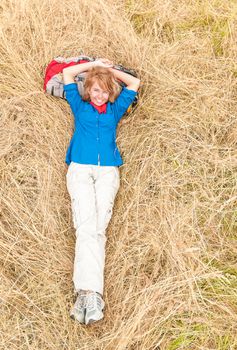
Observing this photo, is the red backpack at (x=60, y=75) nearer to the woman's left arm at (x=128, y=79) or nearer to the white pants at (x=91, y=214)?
the woman's left arm at (x=128, y=79)

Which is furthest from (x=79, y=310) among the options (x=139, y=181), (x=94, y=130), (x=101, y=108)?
(x=101, y=108)

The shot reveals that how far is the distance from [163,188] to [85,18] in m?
1.95

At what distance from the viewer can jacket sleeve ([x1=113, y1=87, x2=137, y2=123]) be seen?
349 centimetres

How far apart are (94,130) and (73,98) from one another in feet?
1.19

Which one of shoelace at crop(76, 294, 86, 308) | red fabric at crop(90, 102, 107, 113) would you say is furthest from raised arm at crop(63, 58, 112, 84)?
shoelace at crop(76, 294, 86, 308)

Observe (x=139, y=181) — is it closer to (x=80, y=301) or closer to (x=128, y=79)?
(x=128, y=79)

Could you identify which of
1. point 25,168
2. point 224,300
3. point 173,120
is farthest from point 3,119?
point 224,300

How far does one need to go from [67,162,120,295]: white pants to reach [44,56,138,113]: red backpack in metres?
0.72

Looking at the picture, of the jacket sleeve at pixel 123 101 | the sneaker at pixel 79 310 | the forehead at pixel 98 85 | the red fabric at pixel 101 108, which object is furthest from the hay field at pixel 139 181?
the forehead at pixel 98 85

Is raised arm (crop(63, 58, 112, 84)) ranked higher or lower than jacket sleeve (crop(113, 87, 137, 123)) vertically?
higher

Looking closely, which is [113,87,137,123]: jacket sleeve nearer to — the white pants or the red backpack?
the red backpack

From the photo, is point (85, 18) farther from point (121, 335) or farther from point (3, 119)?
point (121, 335)

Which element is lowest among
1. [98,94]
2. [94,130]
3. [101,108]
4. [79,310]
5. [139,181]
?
[79,310]

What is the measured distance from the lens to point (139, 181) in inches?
131
